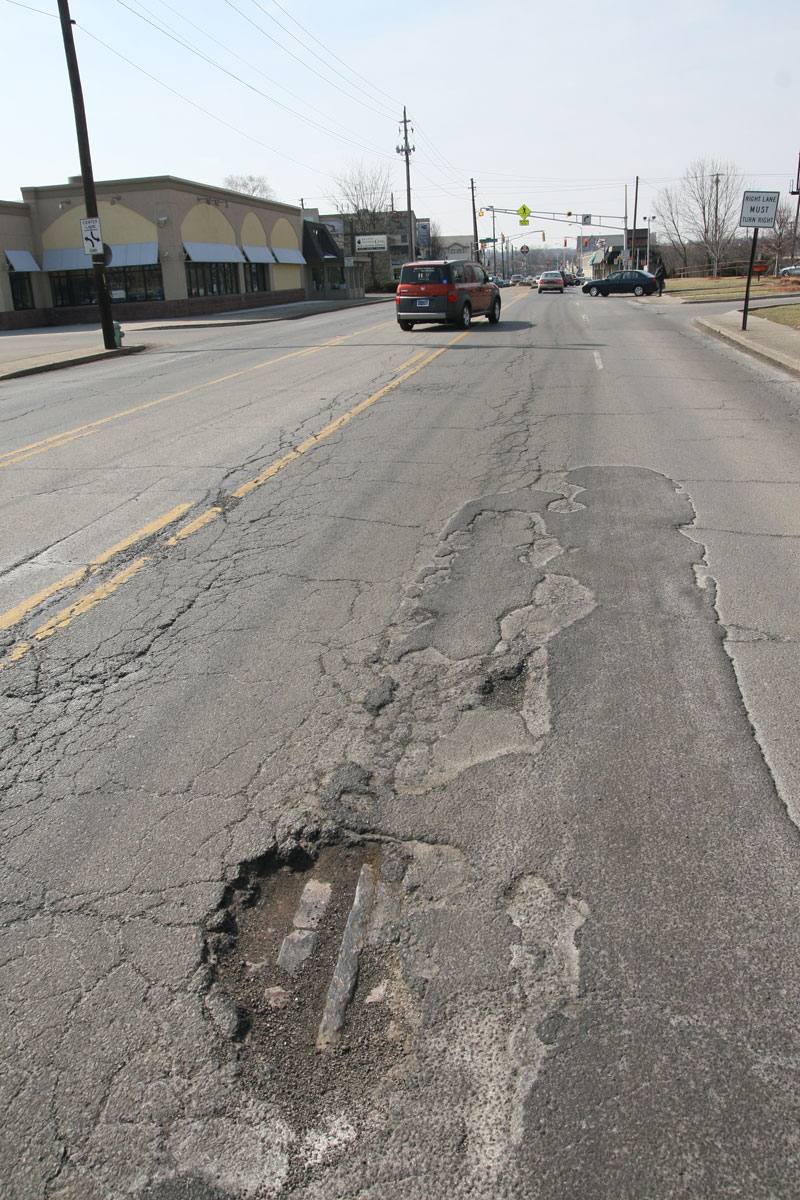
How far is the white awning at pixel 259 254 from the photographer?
50156mm

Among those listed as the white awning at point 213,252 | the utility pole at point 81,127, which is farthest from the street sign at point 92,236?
the white awning at point 213,252

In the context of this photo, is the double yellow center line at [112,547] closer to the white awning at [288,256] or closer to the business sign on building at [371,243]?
the white awning at [288,256]

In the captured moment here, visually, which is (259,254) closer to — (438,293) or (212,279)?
(212,279)

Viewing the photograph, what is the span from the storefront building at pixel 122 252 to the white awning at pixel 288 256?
25.5ft

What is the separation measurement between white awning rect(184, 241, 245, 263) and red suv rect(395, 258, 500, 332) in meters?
22.7

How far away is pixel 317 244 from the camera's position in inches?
2447

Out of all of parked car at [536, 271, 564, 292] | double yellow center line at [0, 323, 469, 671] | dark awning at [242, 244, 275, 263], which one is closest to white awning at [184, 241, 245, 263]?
dark awning at [242, 244, 275, 263]

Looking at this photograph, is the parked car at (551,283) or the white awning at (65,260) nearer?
the white awning at (65,260)

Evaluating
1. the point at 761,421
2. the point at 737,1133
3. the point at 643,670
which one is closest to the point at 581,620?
the point at 643,670

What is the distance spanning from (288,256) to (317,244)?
248 inches

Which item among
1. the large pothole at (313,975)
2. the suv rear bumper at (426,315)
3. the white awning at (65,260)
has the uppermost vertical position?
the white awning at (65,260)

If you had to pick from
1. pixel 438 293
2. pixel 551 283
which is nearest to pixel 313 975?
pixel 438 293

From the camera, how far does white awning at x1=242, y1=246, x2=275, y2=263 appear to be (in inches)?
1975

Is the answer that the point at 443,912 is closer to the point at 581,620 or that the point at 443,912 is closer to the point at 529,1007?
the point at 529,1007
